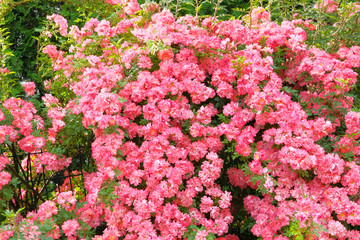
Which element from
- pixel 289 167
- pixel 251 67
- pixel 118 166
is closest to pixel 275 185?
pixel 289 167

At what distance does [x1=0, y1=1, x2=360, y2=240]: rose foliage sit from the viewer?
212 cm

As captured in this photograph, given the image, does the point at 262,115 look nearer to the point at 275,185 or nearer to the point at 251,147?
the point at 251,147

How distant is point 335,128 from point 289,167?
545mm

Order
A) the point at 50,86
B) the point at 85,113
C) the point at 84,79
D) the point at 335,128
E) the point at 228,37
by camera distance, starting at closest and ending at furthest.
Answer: the point at 85,113
the point at 84,79
the point at 335,128
the point at 228,37
the point at 50,86

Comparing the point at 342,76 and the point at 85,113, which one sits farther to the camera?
the point at 342,76

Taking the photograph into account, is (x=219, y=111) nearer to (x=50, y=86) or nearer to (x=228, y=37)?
(x=228, y=37)

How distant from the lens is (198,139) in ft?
7.69

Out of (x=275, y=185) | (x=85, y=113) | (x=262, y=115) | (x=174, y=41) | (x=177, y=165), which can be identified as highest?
(x=174, y=41)

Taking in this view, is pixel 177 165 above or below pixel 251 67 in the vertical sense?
below

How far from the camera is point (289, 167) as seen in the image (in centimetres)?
225

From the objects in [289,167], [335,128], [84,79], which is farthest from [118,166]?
[335,128]

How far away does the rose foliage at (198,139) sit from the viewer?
2.12 m

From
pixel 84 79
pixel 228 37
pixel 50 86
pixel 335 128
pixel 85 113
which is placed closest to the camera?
pixel 85 113

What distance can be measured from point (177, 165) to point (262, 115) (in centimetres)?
64
